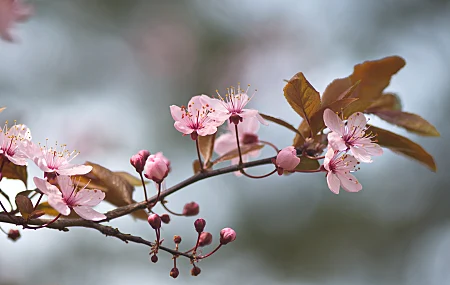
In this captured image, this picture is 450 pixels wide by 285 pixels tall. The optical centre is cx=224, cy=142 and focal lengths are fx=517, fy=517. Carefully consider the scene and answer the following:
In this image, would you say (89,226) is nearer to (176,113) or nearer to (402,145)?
(176,113)

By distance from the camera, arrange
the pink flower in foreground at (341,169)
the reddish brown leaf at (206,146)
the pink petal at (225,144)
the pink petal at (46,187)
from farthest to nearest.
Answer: the pink petal at (225,144), the reddish brown leaf at (206,146), the pink flower in foreground at (341,169), the pink petal at (46,187)

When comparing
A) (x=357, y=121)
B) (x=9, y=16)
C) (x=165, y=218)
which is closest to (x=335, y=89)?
(x=357, y=121)

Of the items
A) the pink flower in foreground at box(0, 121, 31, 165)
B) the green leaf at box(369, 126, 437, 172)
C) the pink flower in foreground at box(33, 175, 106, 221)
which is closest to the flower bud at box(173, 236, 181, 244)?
the pink flower in foreground at box(33, 175, 106, 221)

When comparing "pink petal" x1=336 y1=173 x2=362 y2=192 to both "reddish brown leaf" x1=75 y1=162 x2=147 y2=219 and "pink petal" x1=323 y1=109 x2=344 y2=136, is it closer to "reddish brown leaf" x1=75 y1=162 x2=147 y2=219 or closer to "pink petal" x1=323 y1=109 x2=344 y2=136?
"pink petal" x1=323 y1=109 x2=344 y2=136

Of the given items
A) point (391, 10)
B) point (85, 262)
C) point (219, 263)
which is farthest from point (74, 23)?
point (391, 10)

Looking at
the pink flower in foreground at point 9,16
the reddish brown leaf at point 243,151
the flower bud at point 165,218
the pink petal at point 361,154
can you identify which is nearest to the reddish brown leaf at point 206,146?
the reddish brown leaf at point 243,151

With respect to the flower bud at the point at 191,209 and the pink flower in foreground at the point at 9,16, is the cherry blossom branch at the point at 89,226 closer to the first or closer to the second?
the flower bud at the point at 191,209
